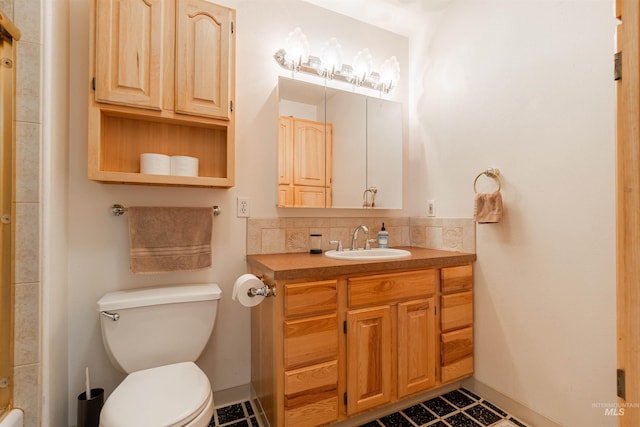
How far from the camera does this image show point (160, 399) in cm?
107

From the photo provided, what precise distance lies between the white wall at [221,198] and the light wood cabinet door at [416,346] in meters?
0.78

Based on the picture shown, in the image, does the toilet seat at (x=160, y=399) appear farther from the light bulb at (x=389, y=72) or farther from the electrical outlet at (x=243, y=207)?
the light bulb at (x=389, y=72)

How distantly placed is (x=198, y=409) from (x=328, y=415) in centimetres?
62

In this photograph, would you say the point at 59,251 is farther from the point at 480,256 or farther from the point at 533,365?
the point at 533,365

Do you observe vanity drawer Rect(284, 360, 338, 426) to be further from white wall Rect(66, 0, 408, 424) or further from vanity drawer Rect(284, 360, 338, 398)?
→ white wall Rect(66, 0, 408, 424)

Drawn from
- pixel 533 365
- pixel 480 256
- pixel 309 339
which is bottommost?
pixel 533 365

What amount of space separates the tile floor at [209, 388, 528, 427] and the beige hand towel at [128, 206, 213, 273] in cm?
83

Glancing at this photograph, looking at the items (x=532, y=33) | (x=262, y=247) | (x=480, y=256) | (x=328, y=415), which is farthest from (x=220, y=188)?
(x=532, y=33)

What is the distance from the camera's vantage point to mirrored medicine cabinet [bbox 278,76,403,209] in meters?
1.82

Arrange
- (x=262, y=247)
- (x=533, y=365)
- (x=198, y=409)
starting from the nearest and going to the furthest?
(x=198, y=409), (x=533, y=365), (x=262, y=247)

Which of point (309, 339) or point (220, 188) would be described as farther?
point (220, 188)

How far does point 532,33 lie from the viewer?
1531 mm

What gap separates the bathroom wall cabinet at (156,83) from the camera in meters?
1.28

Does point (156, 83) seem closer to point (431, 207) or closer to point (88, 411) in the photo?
point (88, 411)
